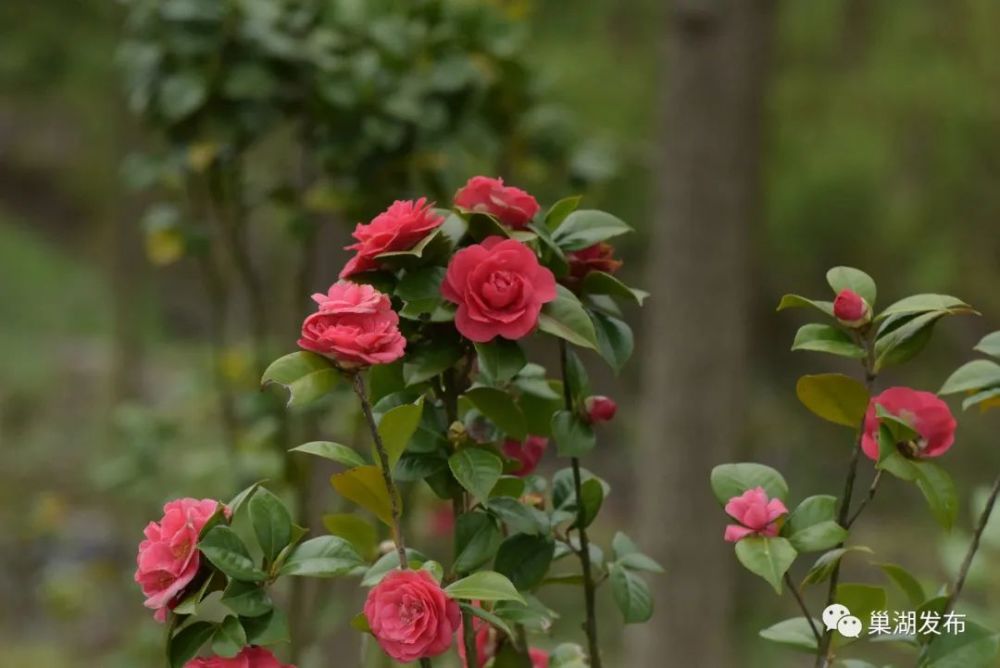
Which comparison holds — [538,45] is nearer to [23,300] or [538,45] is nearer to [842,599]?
[842,599]

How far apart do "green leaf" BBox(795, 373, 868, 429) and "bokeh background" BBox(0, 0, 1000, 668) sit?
1.92 ft

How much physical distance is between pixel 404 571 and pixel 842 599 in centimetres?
29

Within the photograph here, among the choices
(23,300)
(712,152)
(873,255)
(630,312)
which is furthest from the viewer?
(23,300)

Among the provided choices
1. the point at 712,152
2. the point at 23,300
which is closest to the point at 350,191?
the point at 712,152

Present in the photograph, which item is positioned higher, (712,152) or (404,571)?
(712,152)

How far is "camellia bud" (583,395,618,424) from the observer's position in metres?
0.75

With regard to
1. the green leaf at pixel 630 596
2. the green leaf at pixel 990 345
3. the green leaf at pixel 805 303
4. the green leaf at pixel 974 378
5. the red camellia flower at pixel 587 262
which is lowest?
the green leaf at pixel 630 596

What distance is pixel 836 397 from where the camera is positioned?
0.68 m

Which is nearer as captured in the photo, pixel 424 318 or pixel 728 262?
pixel 424 318

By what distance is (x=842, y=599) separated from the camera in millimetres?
723

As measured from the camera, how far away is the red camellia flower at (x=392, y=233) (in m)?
0.67

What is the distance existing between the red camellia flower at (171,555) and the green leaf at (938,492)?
41 cm

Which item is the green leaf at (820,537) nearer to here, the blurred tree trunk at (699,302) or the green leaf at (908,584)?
the green leaf at (908,584)

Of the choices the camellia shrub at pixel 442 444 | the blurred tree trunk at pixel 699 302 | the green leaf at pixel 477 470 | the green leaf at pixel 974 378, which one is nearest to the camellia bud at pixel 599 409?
the camellia shrub at pixel 442 444
